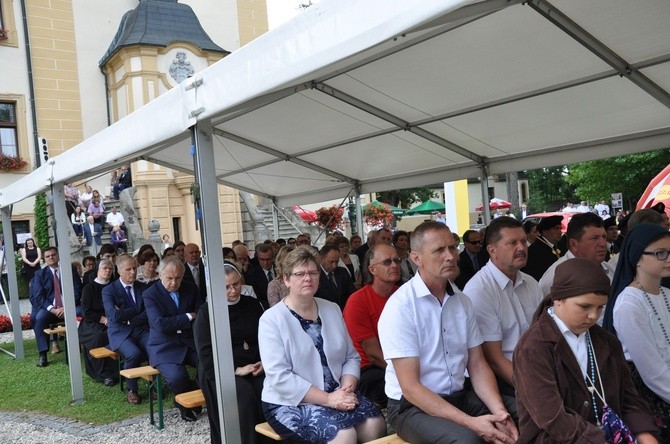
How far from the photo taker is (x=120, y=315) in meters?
6.61

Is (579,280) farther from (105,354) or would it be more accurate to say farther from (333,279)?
(105,354)

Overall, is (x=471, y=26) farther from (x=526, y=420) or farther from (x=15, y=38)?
(x=15, y=38)

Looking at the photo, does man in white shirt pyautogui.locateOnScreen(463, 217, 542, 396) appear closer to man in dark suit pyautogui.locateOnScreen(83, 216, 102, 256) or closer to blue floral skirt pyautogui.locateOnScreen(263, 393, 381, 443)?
blue floral skirt pyautogui.locateOnScreen(263, 393, 381, 443)

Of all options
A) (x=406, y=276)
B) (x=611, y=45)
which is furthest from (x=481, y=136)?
(x=611, y=45)

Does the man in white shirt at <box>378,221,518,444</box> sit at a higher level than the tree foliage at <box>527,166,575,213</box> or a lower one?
lower

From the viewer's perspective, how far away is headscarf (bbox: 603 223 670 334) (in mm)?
3170

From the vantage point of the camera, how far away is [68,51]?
20906mm

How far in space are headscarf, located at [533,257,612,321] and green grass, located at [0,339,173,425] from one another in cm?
490

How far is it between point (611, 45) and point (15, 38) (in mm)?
19655

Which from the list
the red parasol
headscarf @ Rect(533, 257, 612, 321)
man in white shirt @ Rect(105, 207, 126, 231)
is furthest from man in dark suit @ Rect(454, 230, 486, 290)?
man in white shirt @ Rect(105, 207, 126, 231)

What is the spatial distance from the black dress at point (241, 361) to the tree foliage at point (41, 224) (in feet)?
52.2

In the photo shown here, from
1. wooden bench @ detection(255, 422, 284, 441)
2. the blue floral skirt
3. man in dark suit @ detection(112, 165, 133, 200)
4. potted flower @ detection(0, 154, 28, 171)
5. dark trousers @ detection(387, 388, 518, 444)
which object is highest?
potted flower @ detection(0, 154, 28, 171)

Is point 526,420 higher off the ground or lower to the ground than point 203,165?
lower

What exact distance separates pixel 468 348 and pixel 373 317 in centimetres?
131
